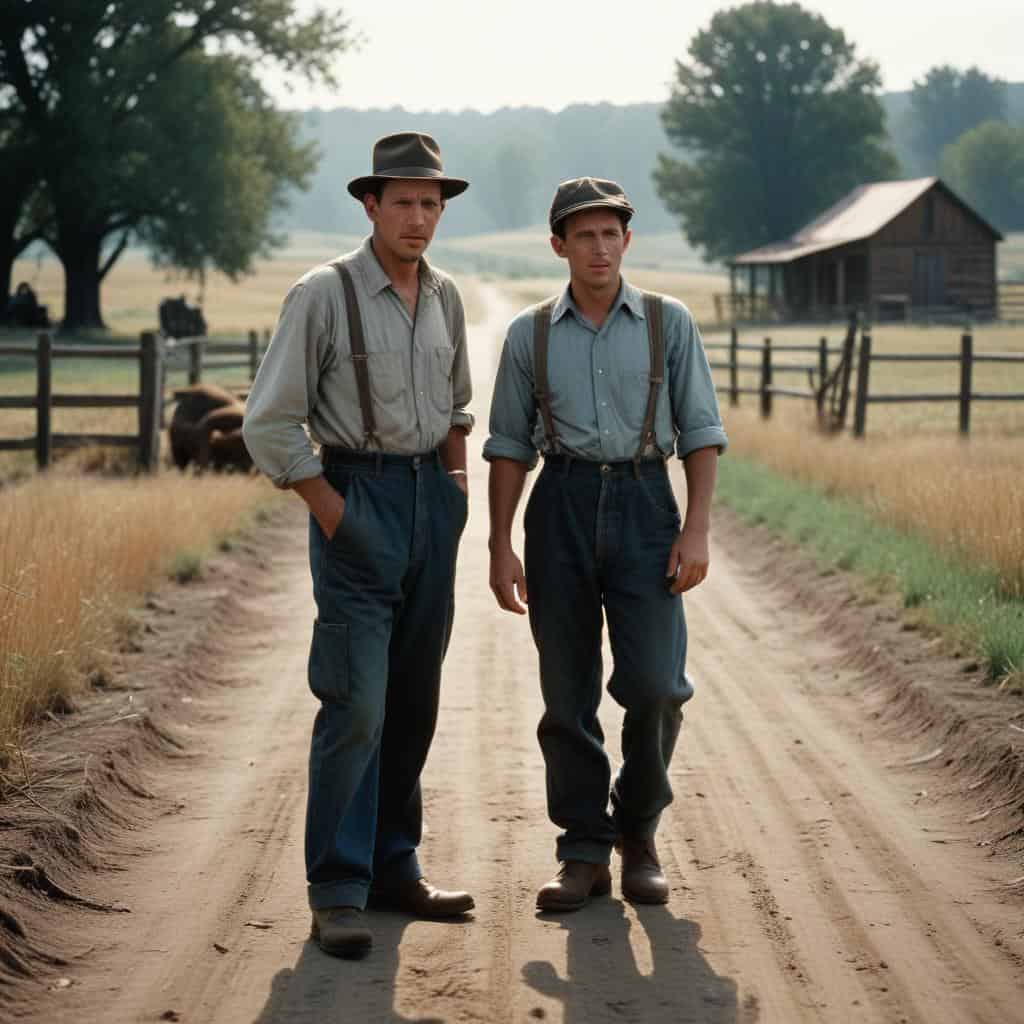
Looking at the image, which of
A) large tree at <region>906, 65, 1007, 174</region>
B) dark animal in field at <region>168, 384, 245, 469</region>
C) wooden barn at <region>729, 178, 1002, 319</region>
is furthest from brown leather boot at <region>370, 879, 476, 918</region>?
large tree at <region>906, 65, 1007, 174</region>

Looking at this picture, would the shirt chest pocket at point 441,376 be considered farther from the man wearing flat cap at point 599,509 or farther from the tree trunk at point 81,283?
the tree trunk at point 81,283

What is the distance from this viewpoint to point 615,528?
4.57m

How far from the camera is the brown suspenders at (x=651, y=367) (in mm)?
4578

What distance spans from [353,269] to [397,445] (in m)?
0.49

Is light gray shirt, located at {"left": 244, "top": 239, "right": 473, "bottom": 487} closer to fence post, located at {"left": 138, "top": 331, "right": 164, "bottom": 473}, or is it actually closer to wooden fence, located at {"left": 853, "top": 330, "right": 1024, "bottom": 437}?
fence post, located at {"left": 138, "top": 331, "right": 164, "bottom": 473}

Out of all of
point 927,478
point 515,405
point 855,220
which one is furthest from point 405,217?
point 855,220

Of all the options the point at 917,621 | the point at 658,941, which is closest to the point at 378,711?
the point at 658,941

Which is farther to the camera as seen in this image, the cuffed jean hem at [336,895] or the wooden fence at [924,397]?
the wooden fence at [924,397]

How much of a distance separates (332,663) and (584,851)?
981 mm

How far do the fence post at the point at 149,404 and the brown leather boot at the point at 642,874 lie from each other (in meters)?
10.9

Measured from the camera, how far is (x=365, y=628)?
4.33 metres

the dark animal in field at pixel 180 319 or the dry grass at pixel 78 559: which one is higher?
the dark animal in field at pixel 180 319

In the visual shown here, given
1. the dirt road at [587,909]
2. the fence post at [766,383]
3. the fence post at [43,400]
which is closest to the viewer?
the dirt road at [587,909]

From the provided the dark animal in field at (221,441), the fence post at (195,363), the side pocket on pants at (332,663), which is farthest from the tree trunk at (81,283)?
the side pocket on pants at (332,663)
